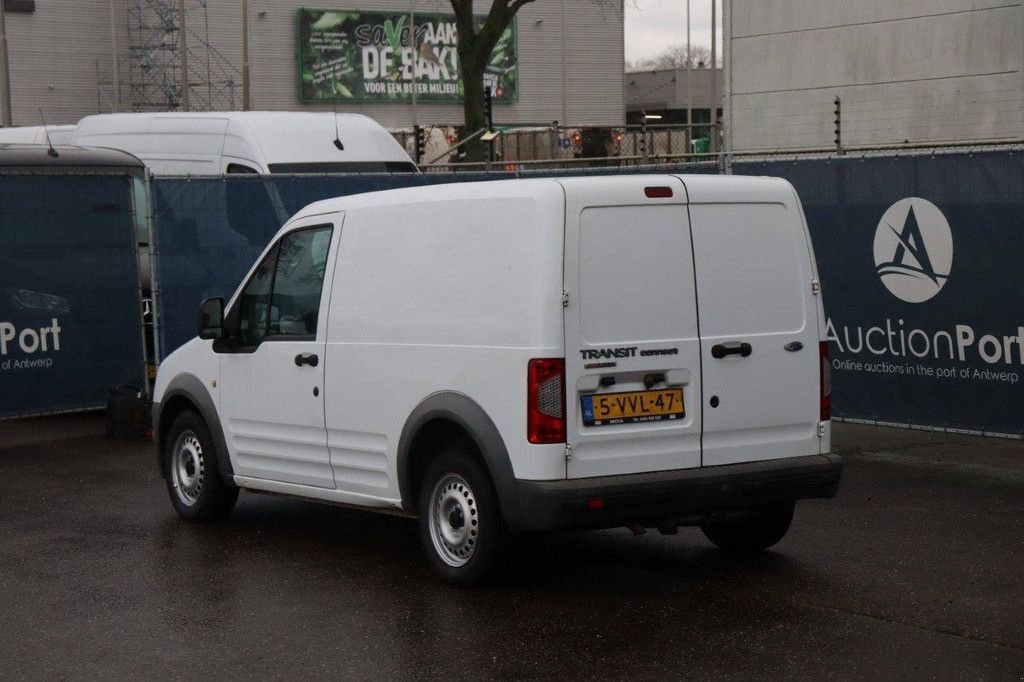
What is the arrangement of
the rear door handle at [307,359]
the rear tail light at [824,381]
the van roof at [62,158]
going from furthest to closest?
1. the van roof at [62,158]
2. the rear door handle at [307,359]
3. the rear tail light at [824,381]

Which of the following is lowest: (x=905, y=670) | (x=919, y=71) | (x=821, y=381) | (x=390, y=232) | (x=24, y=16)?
(x=905, y=670)

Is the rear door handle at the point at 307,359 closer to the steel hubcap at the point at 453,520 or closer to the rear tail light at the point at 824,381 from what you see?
the steel hubcap at the point at 453,520

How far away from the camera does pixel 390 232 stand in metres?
7.88

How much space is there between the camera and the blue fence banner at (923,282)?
35.3ft

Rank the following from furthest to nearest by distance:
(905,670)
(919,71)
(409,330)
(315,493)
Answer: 1. (919,71)
2. (315,493)
3. (409,330)
4. (905,670)

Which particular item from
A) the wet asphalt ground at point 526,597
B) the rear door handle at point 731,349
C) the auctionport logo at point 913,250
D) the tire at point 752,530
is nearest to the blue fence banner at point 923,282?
the auctionport logo at point 913,250

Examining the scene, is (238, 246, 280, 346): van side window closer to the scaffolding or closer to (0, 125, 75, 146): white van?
(0, 125, 75, 146): white van

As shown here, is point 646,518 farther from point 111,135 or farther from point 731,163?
point 111,135

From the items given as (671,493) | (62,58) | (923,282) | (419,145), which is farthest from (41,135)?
(62,58)

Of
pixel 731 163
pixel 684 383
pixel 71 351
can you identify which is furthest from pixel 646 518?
pixel 71 351

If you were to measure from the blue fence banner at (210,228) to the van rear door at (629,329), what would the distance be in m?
6.85

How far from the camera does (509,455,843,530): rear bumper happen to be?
22.5ft

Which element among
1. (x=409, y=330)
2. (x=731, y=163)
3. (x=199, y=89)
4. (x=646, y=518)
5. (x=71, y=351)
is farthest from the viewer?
(x=199, y=89)

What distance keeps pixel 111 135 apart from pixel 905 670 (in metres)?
15.4
